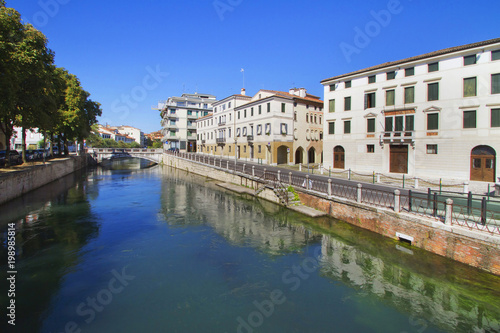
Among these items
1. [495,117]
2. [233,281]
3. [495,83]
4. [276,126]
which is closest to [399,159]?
[495,117]

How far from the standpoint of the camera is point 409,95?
2534 centimetres

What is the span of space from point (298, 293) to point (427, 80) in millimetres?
24394

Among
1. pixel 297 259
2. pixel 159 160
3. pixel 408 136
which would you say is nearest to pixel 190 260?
pixel 297 259

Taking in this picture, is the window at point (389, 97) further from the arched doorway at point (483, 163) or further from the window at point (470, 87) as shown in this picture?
the arched doorway at point (483, 163)

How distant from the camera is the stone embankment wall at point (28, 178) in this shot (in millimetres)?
20286

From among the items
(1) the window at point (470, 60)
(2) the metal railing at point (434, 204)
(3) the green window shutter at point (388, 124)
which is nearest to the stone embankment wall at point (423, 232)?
(2) the metal railing at point (434, 204)

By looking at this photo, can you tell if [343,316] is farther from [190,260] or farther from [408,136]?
A: [408,136]

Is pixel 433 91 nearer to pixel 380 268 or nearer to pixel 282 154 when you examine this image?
pixel 380 268

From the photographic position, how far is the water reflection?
8.02 metres

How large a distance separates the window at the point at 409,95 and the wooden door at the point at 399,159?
4441 millimetres

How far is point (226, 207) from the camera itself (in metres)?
22.1

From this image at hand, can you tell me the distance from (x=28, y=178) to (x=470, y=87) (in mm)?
41093

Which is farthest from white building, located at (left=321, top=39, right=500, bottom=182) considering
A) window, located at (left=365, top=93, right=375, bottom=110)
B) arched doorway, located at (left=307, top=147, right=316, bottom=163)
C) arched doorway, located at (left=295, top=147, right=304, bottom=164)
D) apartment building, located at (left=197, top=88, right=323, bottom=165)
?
arched doorway, located at (left=307, top=147, right=316, bottom=163)

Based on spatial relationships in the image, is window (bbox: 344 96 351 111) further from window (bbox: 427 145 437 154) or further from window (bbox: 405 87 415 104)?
window (bbox: 427 145 437 154)
